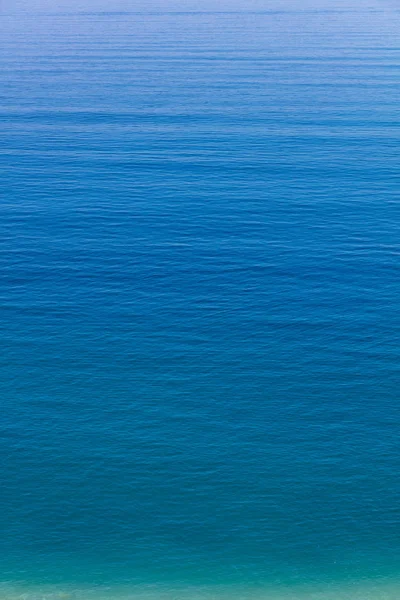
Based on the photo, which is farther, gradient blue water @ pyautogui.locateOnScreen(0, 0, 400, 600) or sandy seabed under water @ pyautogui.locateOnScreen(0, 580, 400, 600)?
gradient blue water @ pyautogui.locateOnScreen(0, 0, 400, 600)

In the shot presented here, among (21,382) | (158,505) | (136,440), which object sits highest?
(21,382)

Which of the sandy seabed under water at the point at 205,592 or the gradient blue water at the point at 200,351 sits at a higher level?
the gradient blue water at the point at 200,351

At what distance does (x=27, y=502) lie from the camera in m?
47.2

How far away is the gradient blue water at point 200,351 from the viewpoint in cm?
4412

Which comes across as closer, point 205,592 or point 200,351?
point 205,592

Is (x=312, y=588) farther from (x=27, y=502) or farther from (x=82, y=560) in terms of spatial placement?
(x=27, y=502)

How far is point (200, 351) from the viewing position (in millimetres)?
61375

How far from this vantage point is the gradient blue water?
44125 mm

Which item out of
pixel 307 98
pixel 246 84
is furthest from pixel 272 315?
pixel 246 84

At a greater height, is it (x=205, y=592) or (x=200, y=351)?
(x=200, y=351)

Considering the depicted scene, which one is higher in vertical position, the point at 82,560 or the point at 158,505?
the point at 158,505

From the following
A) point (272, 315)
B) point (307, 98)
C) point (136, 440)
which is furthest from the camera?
point (307, 98)

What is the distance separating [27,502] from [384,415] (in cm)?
2316

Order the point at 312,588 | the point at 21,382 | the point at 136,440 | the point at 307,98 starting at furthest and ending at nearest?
1. the point at 307,98
2. the point at 21,382
3. the point at 136,440
4. the point at 312,588
